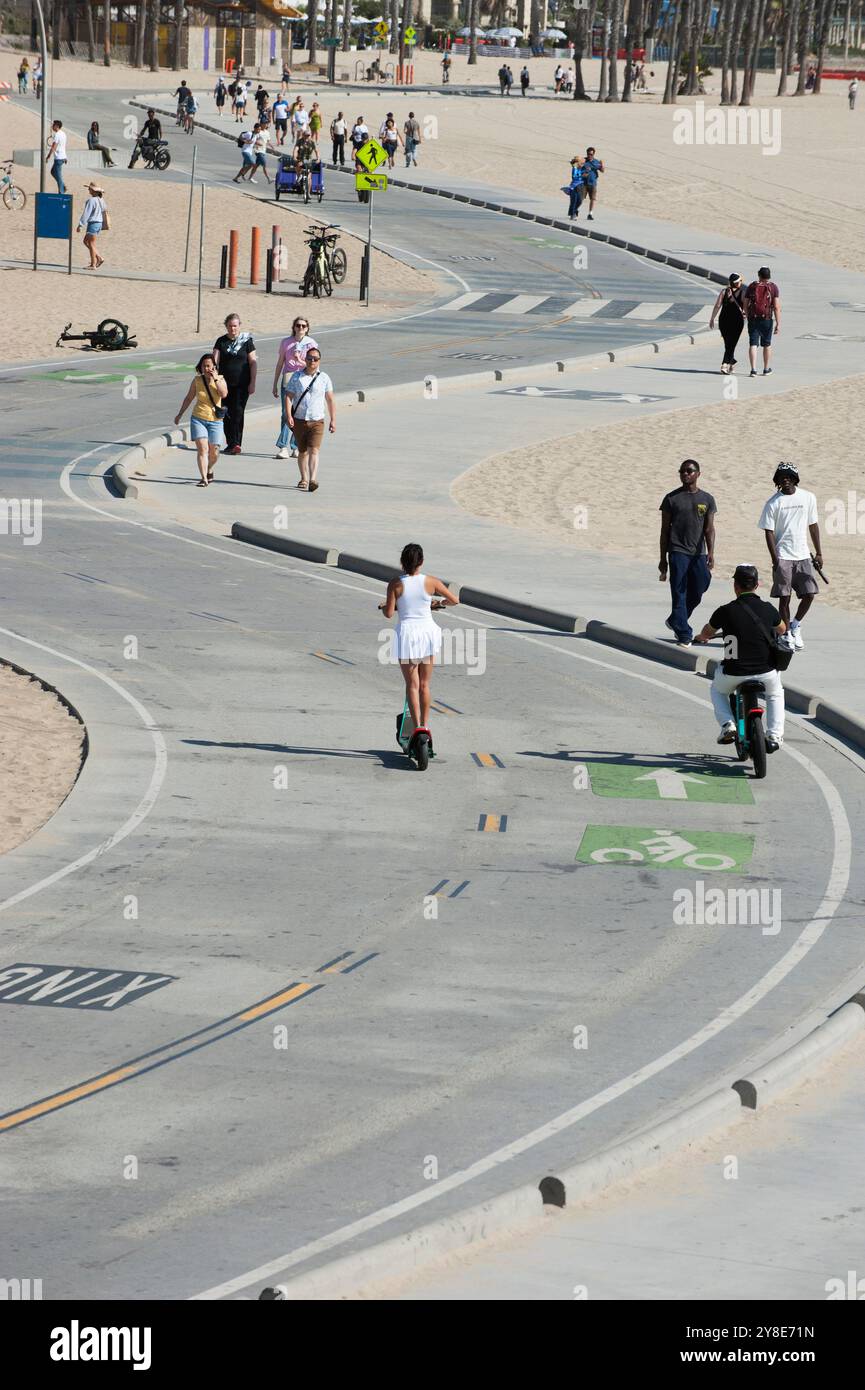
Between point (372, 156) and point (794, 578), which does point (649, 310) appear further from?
point (794, 578)

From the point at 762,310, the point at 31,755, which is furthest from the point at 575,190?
the point at 31,755

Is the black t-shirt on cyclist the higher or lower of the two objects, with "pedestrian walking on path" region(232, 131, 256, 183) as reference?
lower

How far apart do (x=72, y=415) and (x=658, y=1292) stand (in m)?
26.4

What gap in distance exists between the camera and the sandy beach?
47.2 ft

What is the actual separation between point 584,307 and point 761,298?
516 inches

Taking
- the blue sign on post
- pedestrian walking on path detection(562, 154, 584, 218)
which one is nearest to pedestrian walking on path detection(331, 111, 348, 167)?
pedestrian walking on path detection(562, 154, 584, 218)

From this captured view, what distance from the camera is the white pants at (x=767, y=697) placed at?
15805 mm

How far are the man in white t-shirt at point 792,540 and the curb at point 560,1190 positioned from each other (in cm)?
861

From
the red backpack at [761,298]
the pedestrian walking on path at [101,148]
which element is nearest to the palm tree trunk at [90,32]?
the pedestrian walking on path at [101,148]

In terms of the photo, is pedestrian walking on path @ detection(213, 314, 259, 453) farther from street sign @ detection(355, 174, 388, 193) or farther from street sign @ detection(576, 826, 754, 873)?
street sign @ detection(355, 174, 388, 193)

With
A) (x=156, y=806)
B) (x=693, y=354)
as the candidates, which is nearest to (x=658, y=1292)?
(x=156, y=806)

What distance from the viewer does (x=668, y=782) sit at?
616 inches

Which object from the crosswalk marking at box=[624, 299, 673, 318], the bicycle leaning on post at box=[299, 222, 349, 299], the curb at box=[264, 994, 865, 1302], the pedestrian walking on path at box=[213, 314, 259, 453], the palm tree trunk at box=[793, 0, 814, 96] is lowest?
the curb at box=[264, 994, 865, 1302]
